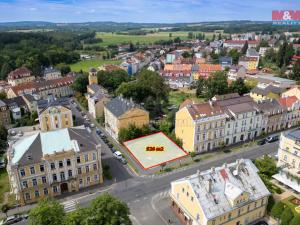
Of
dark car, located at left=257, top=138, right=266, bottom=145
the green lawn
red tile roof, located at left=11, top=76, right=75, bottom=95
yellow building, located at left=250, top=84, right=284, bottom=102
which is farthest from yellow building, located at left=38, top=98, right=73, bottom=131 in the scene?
yellow building, located at left=250, top=84, right=284, bottom=102

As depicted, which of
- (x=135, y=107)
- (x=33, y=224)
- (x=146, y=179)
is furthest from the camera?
(x=135, y=107)

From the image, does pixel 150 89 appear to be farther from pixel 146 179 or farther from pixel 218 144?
pixel 146 179

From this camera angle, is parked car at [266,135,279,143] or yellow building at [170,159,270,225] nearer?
yellow building at [170,159,270,225]

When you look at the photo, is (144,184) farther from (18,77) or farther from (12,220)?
(18,77)

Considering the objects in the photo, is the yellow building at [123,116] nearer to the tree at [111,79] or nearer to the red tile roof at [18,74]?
the tree at [111,79]

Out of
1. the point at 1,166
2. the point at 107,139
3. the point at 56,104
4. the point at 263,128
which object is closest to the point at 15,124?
the point at 56,104

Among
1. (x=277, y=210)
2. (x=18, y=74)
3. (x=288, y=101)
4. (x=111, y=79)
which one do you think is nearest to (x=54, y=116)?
(x=111, y=79)

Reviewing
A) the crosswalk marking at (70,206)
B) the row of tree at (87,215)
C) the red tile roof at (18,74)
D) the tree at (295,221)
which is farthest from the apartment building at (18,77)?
the tree at (295,221)

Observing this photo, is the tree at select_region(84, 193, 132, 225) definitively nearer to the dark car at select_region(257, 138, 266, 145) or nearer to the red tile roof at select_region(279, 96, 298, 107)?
the dark car at select_region(257, 138, 266, 145)
